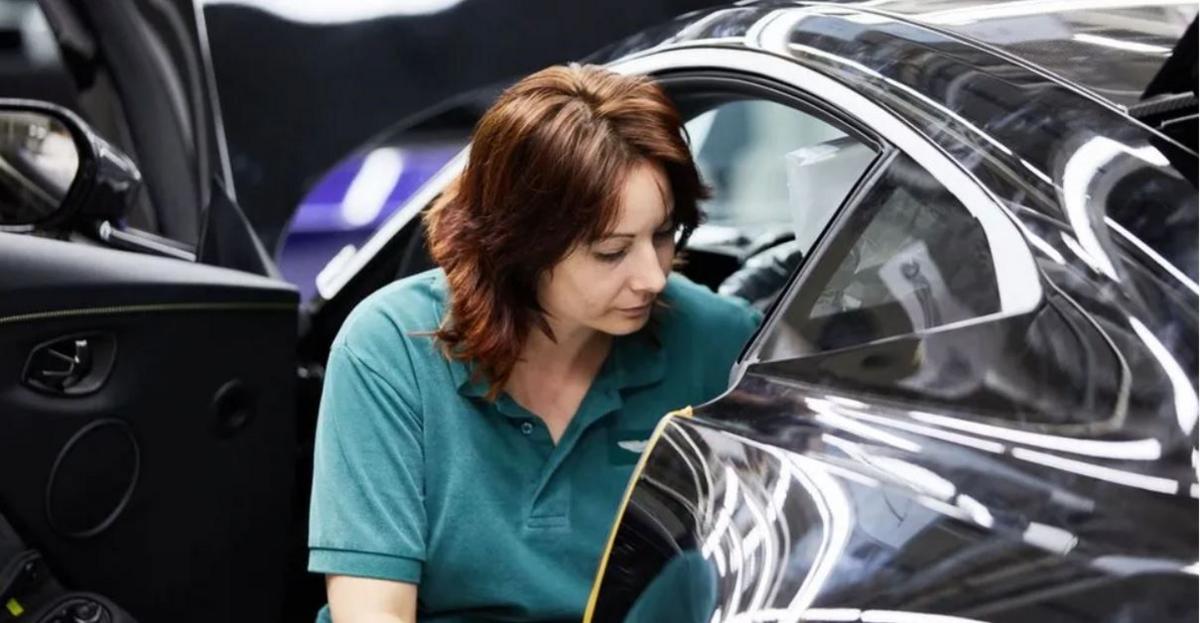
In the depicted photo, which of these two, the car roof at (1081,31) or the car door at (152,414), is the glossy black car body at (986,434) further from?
the car door at (152,414)

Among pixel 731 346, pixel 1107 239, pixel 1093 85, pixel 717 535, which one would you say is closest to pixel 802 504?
pixel 717 535

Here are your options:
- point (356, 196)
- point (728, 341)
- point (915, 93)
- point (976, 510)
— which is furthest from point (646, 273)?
point (356, 196)

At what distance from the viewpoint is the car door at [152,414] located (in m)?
2.23

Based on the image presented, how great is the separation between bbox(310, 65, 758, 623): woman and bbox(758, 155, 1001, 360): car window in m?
0.21

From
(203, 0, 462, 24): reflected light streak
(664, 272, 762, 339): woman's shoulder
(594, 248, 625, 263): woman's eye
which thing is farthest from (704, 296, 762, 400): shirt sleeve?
(203, 0, 462, 24): reflected light streak

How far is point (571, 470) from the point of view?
6.24 feet

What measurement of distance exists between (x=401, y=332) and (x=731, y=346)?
0.40 metres

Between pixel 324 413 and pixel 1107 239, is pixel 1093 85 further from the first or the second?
pixel 324 413

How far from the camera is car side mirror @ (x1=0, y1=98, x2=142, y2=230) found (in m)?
2.61

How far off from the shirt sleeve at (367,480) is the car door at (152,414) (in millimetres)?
532

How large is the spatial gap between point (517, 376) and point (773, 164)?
3.22 ft

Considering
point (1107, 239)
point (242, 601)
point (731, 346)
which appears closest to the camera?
point (1107, 239)

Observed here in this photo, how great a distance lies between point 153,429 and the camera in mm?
2354

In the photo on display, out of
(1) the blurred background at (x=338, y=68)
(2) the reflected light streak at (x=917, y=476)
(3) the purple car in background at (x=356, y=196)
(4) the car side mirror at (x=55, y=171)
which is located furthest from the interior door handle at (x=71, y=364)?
(3) the purple car in background at (x=356, y=196)
